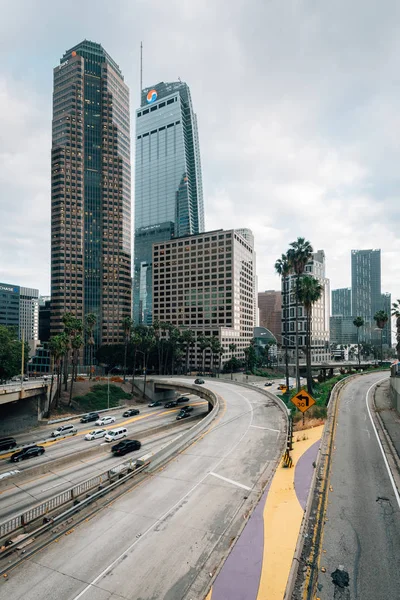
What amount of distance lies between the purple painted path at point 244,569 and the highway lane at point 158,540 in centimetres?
52

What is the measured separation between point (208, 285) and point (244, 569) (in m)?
151

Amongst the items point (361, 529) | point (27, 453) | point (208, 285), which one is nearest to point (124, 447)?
point (27, 453)

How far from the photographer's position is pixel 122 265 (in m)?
177

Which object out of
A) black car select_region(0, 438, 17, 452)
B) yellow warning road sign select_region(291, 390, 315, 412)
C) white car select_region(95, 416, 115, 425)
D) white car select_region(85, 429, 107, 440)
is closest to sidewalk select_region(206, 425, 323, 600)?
yellow warning road sign select_region(291, 390, 315, 412)

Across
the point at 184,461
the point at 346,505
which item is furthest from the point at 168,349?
the point at 346,505

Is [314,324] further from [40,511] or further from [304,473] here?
[40,511]

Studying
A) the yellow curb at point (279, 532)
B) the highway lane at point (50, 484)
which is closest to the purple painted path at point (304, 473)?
the yellow curb at point (279, 532)

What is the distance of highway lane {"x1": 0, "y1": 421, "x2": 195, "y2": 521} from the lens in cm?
2631

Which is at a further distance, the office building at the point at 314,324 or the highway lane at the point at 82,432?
the office building at the point at 314,324

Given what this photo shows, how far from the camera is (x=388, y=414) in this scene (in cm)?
3559

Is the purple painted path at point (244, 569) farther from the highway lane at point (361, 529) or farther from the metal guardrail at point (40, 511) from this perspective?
the metal guardrail at point (40, 511)

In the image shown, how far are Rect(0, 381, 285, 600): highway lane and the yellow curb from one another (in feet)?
3.94

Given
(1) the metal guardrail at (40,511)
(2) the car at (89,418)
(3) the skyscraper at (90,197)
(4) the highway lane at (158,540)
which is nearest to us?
(4) the highway lane at (158,540)

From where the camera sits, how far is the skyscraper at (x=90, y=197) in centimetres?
16712
